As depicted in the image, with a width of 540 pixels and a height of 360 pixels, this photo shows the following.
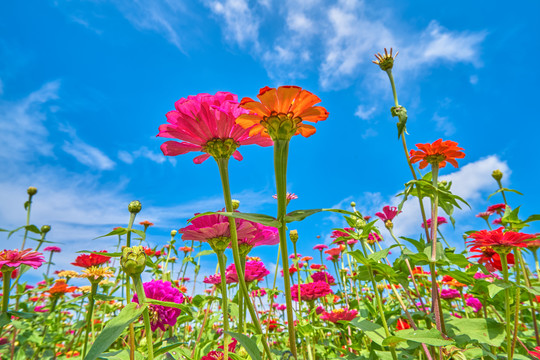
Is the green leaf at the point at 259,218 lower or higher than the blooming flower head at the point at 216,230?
lower

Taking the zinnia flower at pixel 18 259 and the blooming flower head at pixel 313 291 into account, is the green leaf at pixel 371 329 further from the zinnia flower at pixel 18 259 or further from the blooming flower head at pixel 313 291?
the zinnia flower at pixel 18 259

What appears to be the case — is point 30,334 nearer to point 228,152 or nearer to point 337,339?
point 337,339

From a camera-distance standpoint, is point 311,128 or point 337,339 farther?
point 337,339

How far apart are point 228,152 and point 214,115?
0.13 metres

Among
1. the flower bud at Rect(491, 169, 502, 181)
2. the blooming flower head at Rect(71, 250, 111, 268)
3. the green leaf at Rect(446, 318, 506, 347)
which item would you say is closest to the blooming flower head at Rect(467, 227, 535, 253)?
the green leaf at Rect(446, 318, 506, 347)

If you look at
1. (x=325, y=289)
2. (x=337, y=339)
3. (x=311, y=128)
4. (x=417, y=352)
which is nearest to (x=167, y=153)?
(x=311, y=128)

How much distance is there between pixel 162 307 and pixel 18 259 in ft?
2.78

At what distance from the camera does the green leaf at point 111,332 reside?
0.65 meters

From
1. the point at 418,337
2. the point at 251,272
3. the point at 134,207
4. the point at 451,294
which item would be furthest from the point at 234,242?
the point at 451,294

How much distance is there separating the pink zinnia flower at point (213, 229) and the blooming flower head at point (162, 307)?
506mm

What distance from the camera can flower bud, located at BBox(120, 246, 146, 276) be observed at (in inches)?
33.0

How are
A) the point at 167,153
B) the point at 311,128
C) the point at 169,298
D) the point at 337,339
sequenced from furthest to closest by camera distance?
the point at 337,339
the point at 169,298
the point at 167,153
the point at 311,128

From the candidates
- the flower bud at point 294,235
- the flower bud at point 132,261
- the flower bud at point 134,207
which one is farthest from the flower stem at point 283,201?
the flower bud at point 294,235

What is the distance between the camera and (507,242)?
55.2 inches
